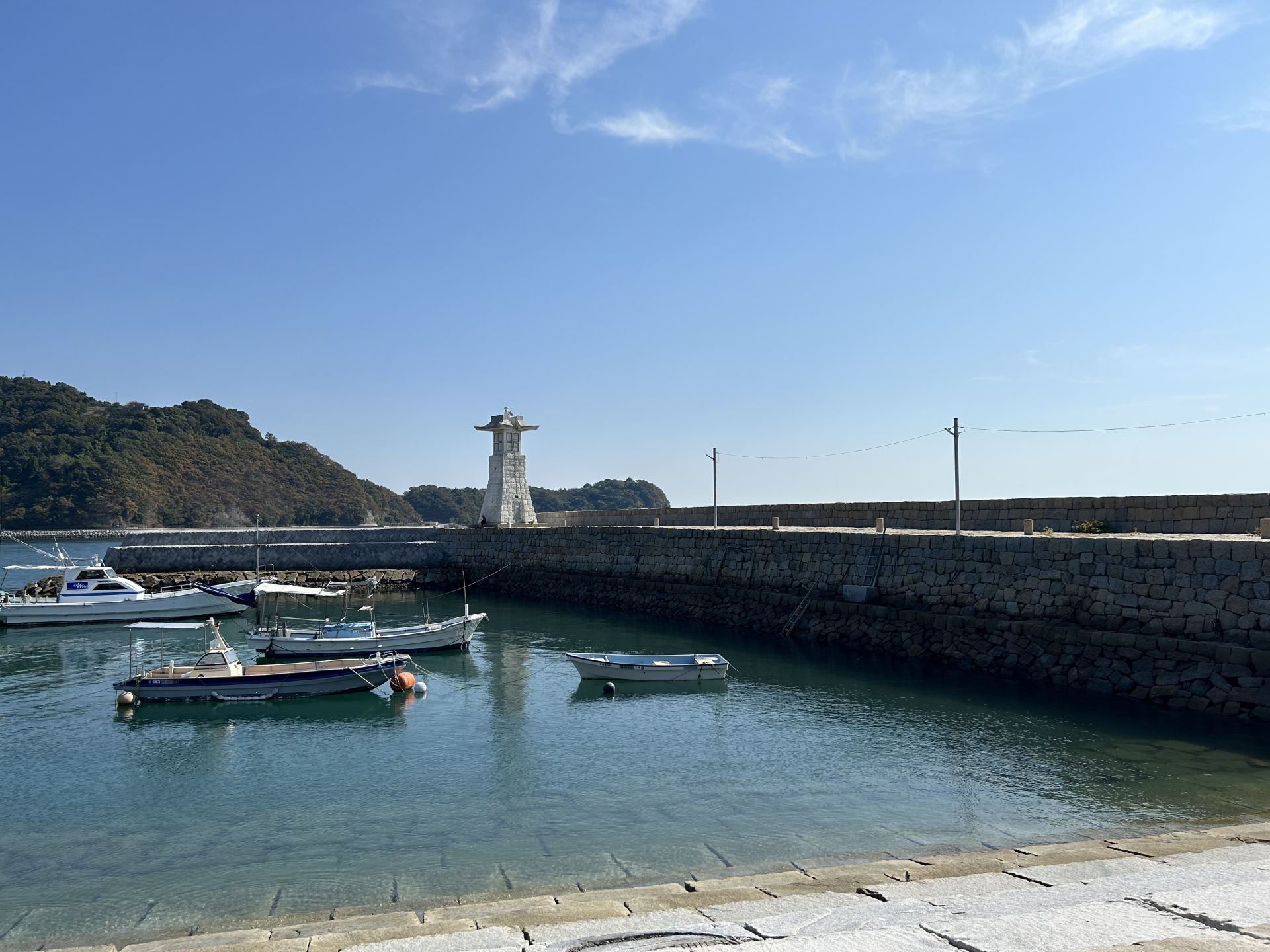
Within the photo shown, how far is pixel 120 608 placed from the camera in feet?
108

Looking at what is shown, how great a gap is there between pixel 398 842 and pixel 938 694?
40.6 feet

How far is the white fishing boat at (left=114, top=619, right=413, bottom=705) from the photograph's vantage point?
18.8 meters

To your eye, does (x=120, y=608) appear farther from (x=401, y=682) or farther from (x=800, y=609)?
(x=800, y=609)

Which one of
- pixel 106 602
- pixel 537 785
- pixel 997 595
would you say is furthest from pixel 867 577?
pixel 106 602

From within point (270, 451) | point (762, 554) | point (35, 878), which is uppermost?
point (270, 451)

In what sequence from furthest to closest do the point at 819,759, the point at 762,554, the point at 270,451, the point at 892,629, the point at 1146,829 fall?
1. the point at 270,451
2. the point at 762,554
3. the point at 892,629
4. the point at 819,759
5. the point at 1146,829

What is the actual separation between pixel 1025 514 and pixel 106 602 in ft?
109

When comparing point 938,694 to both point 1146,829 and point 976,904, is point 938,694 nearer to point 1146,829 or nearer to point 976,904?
point 1146,829

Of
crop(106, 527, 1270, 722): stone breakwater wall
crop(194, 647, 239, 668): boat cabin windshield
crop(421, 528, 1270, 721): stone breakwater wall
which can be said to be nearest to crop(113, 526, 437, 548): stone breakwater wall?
crop(106, 527, 1270, 722): stone breakwater wall

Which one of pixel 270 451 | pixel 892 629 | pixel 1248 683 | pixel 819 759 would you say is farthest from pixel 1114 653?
pixel 270 451

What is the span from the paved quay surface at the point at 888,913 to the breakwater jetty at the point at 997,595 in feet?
26.5

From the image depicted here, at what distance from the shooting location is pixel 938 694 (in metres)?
18.6

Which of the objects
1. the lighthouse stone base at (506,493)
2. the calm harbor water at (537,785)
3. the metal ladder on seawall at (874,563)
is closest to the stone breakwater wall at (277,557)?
the lighthouse stone base at (506,493)

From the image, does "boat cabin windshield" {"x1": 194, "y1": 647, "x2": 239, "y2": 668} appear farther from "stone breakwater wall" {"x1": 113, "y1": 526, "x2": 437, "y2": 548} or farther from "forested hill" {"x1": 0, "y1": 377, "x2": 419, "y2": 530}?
"forested hill" {"x1": 0, "y1": 377, "x2": 419, "y2": 530}
